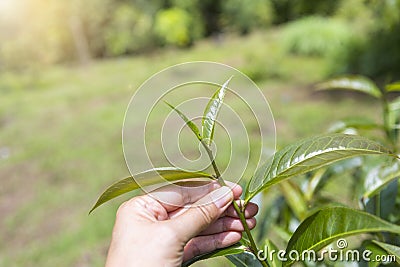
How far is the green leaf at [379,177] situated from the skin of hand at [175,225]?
0.86 feet

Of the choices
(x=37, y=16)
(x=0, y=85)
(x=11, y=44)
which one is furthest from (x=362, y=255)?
(x=37, y=16)

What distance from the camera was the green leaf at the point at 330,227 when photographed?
0.44 metres

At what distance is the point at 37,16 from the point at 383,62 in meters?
6.92

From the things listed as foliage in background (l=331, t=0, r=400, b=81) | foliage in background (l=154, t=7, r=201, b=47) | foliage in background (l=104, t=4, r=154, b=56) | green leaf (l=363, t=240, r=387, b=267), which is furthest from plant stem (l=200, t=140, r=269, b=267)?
foliage in background (l=104, t=4, r=154, b=56)

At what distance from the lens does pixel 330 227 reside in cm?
50

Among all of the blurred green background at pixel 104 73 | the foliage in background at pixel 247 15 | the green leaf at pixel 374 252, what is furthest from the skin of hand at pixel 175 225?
the foliage in background at pixel 247 15

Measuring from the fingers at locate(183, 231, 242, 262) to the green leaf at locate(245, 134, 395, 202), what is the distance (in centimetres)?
6

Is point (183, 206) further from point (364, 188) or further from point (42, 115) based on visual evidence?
point (42, 115)

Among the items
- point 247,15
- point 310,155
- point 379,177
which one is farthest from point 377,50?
point 310,155

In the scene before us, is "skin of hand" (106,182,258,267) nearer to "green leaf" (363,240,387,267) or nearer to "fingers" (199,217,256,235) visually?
"fingers" (199,217,256,235)

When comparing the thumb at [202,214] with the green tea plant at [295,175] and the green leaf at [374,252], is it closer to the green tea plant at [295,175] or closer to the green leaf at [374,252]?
the green tea plant at [295,175]

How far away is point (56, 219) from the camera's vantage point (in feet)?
9.45

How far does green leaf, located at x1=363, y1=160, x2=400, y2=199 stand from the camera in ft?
2.39

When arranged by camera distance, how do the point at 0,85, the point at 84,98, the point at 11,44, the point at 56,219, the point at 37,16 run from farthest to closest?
the point at 37,16, the point at 11,44, the point at 0,85, the point at 84,98, the point at 56,219
